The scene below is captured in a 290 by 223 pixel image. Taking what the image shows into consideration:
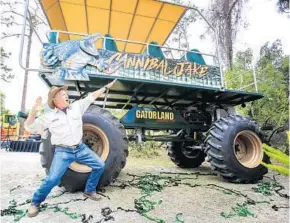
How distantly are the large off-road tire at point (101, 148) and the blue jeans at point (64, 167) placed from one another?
29cm

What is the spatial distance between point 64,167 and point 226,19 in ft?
44.7

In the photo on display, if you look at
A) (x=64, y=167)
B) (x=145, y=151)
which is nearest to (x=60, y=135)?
(x=64, y=167)

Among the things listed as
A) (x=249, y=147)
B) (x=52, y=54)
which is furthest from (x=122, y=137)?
(x=249, y=147)

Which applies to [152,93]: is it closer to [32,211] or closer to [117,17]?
[117,17]

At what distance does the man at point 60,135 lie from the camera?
9.72 feet

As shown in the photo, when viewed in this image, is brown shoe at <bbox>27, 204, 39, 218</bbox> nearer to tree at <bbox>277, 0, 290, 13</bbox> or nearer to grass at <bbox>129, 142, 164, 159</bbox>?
grass at <bbox>129, 142, 164, 159</bbox>

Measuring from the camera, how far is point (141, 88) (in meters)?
4.91

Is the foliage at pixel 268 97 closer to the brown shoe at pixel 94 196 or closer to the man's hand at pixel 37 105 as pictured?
the brown shoe at pixel 94 196

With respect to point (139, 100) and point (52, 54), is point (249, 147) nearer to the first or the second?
point (139, 100)

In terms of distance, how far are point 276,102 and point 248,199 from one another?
22.6ft

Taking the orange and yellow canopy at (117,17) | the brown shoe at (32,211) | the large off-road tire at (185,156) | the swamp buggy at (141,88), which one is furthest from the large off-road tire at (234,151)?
the brown shoe at (32,211)

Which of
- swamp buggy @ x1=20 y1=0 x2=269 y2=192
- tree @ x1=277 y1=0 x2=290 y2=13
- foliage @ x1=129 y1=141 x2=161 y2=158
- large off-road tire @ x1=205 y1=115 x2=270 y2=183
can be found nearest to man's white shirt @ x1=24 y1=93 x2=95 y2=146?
swamp buggy @ x1=20 y1=0 x2=269 y2=192

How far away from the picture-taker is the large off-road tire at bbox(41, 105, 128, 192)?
3.58 metres

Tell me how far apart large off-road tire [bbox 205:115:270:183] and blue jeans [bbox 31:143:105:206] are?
213 cm
